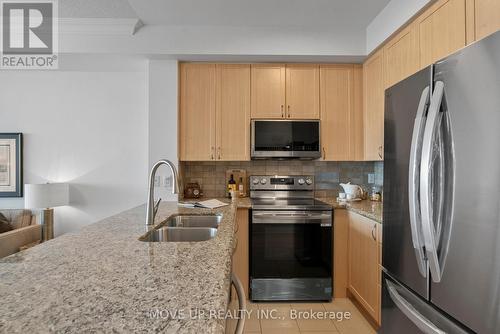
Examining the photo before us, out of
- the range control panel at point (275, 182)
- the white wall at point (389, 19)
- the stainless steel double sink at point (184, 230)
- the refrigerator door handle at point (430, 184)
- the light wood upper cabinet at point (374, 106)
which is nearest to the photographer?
the refrigerator door handle at point (430, 184)

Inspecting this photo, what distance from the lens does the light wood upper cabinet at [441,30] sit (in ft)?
4.98

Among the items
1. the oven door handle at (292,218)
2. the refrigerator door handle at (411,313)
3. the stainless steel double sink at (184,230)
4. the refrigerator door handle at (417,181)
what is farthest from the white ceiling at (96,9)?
the refrigerator door handle at (411,313)

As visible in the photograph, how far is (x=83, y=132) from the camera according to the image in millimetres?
3047

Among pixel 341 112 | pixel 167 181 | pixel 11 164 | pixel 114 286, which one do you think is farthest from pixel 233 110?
pixel 11 164

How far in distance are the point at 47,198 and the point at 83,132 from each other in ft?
2.63

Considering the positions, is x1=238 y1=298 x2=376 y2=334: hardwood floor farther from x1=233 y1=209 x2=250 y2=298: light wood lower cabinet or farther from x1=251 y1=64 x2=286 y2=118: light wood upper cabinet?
x1=251 y1=64 x2=286 y2=118: light wood upper cabinet

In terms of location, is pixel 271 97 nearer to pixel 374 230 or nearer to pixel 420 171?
pixel 374 230

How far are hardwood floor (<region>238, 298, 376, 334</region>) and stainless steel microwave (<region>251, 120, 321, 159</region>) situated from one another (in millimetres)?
1364

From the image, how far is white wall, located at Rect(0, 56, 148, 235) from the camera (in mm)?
3021

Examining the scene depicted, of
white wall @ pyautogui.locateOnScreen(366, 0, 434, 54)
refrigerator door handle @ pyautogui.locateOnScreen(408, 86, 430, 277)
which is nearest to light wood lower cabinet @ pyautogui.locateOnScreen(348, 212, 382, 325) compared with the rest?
refrigerator door handle @ pyautogui.locateOnScreen(408, 86, 430, 277)

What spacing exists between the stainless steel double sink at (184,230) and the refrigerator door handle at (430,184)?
2.90 feet

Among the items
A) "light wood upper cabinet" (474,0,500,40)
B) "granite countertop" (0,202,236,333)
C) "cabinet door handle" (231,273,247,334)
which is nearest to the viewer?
"granite countertop" (0,202,236,333)

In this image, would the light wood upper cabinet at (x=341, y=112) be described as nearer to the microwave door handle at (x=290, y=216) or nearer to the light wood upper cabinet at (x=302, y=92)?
the light wood upper cabinet at (x=302, y=92)

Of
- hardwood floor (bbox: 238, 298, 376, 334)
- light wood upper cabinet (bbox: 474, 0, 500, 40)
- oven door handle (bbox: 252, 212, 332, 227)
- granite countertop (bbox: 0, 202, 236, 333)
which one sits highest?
light wood upper cabinet (bbox: 474, 0, 500, 40)
